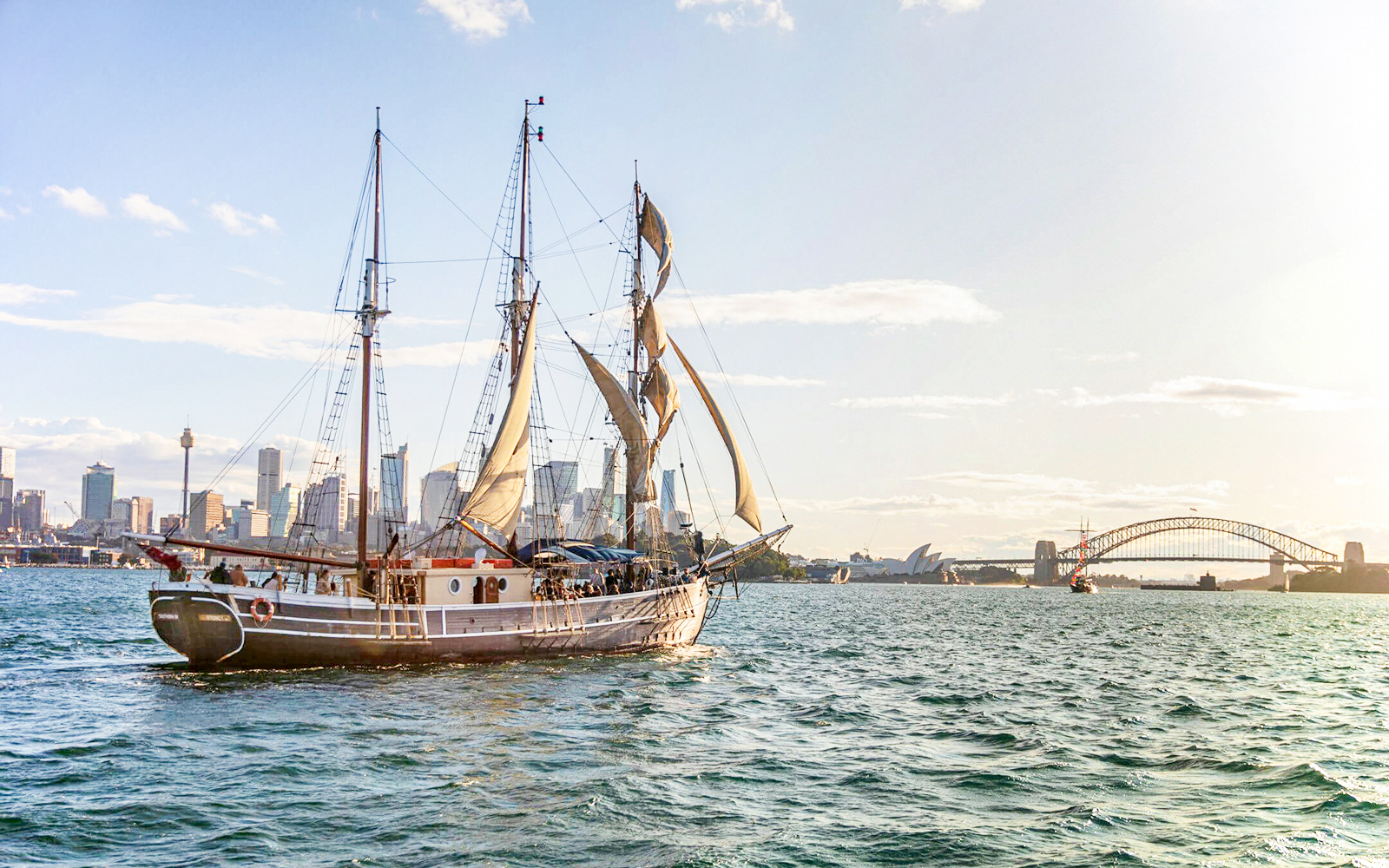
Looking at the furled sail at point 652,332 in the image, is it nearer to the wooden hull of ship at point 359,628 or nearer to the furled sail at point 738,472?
the furled sail at point 738,472

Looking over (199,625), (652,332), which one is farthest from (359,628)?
(652,332)

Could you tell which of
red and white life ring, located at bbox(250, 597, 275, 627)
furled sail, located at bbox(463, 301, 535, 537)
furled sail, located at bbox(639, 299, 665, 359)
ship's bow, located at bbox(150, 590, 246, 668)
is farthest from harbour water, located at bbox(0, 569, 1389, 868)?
furled sail, located at bbox(639, 299, 665, 359)

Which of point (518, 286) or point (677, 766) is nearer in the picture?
point (677, 766)

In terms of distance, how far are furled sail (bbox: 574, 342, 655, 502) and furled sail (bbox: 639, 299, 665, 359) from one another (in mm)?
3905

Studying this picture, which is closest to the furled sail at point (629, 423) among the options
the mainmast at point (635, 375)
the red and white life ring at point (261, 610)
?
the mainmast at point (635, 375)

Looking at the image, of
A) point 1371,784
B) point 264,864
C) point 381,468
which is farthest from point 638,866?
point 381,468

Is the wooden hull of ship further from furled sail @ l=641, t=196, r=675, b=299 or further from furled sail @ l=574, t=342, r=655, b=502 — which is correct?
furled sail @ l=641, t=196, r=675, b=299

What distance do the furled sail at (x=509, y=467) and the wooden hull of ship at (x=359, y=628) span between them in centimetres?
431

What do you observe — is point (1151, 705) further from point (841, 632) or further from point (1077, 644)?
point (841, 632)

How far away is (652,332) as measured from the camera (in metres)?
56.4

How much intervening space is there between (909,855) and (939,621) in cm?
7887

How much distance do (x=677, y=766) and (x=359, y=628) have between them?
18.3 metres

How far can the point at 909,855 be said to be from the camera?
1568cm

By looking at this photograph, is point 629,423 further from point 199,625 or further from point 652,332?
point 199,625
